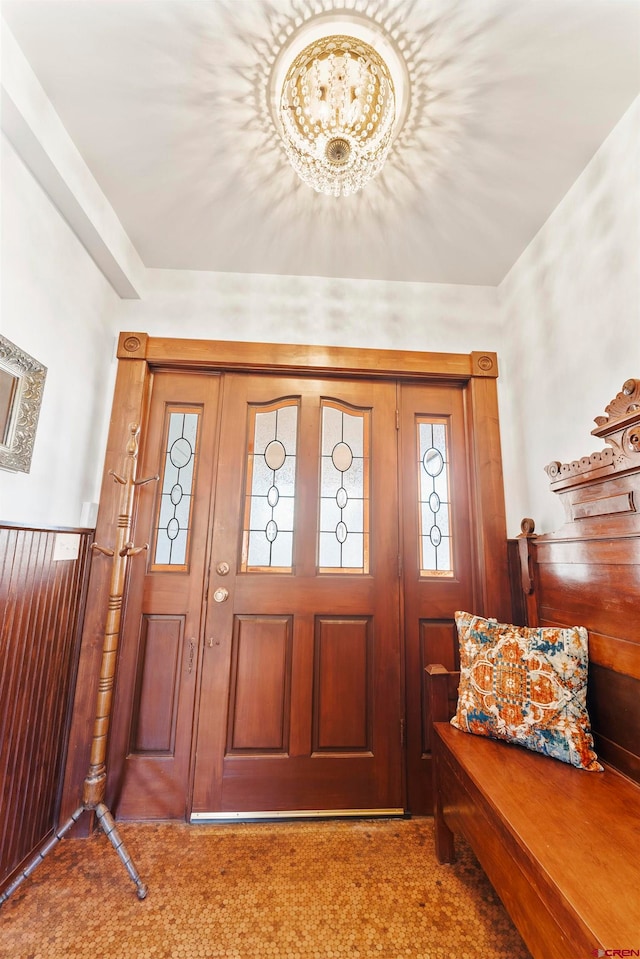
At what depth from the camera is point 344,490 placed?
2.10m

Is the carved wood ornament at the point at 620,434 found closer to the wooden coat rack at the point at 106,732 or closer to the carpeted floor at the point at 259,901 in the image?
the carpeted floor at the point at 259,901

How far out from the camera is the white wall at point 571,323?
1.41m

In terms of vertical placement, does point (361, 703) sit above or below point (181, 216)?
below

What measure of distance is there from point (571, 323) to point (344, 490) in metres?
1.25

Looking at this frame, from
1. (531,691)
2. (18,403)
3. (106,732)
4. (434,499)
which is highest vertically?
(18,403)

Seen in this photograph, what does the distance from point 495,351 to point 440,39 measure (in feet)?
4.41

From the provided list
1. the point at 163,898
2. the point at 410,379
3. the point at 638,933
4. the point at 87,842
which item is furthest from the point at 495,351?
the point at 87,842

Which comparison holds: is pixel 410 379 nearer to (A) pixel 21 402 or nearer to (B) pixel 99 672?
(A) pixel 21 402

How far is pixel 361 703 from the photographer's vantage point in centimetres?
192

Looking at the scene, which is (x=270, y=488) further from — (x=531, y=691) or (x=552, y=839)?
(x=552, y=839)

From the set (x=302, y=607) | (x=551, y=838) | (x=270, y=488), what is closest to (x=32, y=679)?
(x=302, y=607)

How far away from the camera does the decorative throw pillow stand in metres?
1.29

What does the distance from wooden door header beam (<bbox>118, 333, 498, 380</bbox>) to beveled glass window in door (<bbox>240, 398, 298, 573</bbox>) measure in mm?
230

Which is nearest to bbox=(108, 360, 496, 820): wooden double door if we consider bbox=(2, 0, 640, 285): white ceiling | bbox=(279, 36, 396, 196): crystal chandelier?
bbox=(2, 0, 640, 285): white ceiling
